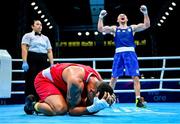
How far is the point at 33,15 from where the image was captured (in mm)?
18953

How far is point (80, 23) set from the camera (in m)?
23.0

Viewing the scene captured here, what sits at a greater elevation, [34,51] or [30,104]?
[34,51]

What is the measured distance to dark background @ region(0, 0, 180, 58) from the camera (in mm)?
16562

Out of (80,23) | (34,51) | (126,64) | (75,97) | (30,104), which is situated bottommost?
(30,104)

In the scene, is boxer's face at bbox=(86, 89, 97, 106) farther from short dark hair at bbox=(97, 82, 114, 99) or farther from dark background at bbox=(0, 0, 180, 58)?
dark background at bbox=(0, 0, 180, 58)

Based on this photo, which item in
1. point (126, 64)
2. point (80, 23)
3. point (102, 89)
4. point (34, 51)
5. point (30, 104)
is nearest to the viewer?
point (102, 89)

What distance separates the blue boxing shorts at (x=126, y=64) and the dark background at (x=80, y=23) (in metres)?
9.18

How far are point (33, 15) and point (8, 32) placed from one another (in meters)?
2.25

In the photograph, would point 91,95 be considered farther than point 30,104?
No

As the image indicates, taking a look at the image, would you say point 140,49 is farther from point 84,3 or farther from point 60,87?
point 60,87

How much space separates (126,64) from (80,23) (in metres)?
17.7

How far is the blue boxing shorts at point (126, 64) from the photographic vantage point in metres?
5.47

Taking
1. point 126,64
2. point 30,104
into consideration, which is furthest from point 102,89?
point 126,64

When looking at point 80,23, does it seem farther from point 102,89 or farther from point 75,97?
point 102,89
